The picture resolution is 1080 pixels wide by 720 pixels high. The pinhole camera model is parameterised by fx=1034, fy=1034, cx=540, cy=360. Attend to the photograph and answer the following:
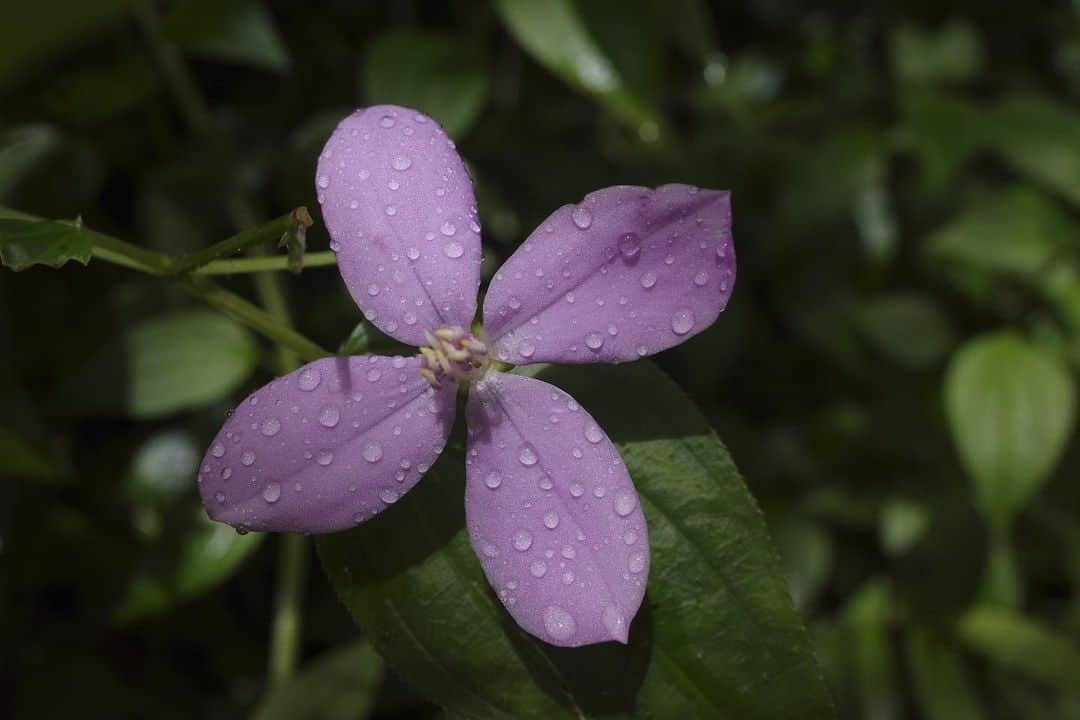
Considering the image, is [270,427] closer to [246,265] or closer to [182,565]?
[246,265]

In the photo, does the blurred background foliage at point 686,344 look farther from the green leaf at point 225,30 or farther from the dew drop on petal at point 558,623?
the dew drop on petal at point 558,623

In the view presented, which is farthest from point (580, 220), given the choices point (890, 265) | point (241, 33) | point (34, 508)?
point (890, 265)

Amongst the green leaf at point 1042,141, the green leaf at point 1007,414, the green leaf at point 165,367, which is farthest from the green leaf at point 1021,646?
the green leaf at point 165,367

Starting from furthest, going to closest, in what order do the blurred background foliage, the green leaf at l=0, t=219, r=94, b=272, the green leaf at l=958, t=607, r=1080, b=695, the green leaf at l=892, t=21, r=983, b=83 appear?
the green leaf at l=892, t=21, r=983, b=83
the green leaf at l=958, t=607, r=1080, b=695
the blurred background foliage
the green leaf at l=0, t=219, r=94, b=272

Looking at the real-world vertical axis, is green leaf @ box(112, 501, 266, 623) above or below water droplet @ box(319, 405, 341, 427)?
below

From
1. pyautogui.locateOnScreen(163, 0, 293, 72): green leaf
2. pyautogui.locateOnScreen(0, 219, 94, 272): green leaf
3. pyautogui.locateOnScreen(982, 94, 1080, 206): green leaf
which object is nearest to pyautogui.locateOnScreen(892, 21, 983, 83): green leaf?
pyautogui.locateOnScreen(982, 94, 1080, 206): green leaf

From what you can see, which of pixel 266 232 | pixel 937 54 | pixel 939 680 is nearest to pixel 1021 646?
pixel 939 680

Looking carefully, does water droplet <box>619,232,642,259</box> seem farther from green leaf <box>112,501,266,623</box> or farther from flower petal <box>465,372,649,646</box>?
green leaf <box>112,501,266,623</box>

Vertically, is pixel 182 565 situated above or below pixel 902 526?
above
